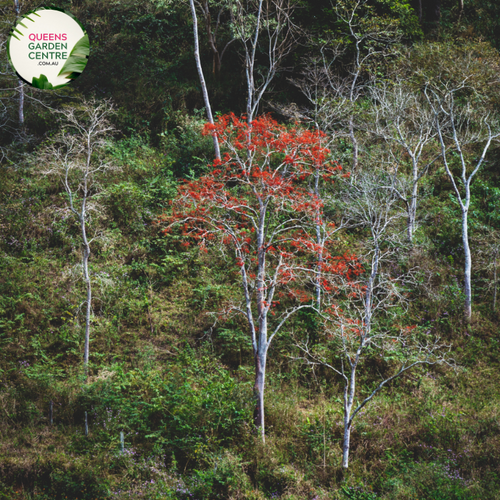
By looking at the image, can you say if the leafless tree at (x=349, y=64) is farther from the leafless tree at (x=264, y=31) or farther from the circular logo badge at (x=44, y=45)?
the circular logo badge at (x=44, y=45)

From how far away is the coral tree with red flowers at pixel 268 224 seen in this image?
11297 mm

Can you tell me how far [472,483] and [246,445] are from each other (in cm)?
560

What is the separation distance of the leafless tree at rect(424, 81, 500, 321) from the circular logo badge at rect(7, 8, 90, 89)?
1185 centimetres

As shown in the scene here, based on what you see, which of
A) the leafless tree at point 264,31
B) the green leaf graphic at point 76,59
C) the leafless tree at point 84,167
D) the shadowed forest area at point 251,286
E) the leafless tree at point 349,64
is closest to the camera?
the shadowed forest area at point 251,286

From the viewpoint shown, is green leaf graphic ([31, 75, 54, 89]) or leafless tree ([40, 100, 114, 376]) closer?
green leaf graphic ([31, 75, 54, 89])

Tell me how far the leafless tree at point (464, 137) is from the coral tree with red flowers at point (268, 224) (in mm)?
4236

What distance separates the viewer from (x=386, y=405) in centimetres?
1235

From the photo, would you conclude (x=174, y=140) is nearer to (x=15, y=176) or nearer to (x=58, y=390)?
(x=15, y=176)

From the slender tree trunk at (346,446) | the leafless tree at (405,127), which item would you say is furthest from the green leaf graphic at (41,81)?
the slender tree trunk at (346,446)

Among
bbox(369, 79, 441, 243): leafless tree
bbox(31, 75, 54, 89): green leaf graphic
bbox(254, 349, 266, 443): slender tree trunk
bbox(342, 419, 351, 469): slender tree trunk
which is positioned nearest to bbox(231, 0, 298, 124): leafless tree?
bbox(369, 79, 441, 243): leafless tree

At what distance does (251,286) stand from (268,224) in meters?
2.31

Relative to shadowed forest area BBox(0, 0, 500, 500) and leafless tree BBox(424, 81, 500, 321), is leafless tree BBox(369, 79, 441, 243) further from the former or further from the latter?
leafless tree BBox(424, 81, 500, 321)

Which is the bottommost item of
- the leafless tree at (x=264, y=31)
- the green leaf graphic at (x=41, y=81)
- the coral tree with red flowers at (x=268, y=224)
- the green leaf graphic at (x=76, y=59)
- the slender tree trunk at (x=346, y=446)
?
the slender tree trunk at (x=346, y=446)

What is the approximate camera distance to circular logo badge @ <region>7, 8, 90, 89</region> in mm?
10289
